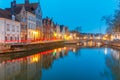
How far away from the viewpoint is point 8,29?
148 feet

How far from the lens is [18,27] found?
5084 centimetres

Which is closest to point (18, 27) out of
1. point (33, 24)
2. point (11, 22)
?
point (11, 22)

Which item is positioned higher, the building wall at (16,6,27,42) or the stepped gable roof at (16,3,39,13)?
the stepped gable roof at (16,3,39,13)

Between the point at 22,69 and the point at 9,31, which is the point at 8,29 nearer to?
the point at 9,31

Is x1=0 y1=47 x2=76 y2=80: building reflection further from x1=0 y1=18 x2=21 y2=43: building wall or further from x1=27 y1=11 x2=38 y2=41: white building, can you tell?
x1=27 y1=11 x2=38 y2=41: white building

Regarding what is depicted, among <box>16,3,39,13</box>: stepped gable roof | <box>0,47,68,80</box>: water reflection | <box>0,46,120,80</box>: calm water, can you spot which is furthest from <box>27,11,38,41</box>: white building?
<box>0,47,68,80</box>: water reflection

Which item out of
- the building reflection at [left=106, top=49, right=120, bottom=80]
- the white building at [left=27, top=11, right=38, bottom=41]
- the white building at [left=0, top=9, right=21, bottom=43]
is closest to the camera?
the building reflection at [left=106, top=49, right=120, bottom=80]

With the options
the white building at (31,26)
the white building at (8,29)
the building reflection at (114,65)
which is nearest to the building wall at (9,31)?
the white building at (8,29)

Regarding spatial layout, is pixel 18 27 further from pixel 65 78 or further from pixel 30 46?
pixel 65 78

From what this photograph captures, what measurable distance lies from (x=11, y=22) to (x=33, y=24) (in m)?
16.9

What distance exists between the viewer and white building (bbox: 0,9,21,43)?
42625mm

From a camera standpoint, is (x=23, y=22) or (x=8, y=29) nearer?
(x=8, y=29)

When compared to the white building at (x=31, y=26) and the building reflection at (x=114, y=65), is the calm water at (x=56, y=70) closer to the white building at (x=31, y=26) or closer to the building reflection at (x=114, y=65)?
the building reflection at (x=114, y=65)

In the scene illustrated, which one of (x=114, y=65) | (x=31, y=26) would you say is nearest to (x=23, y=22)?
(x=31, y=26)
